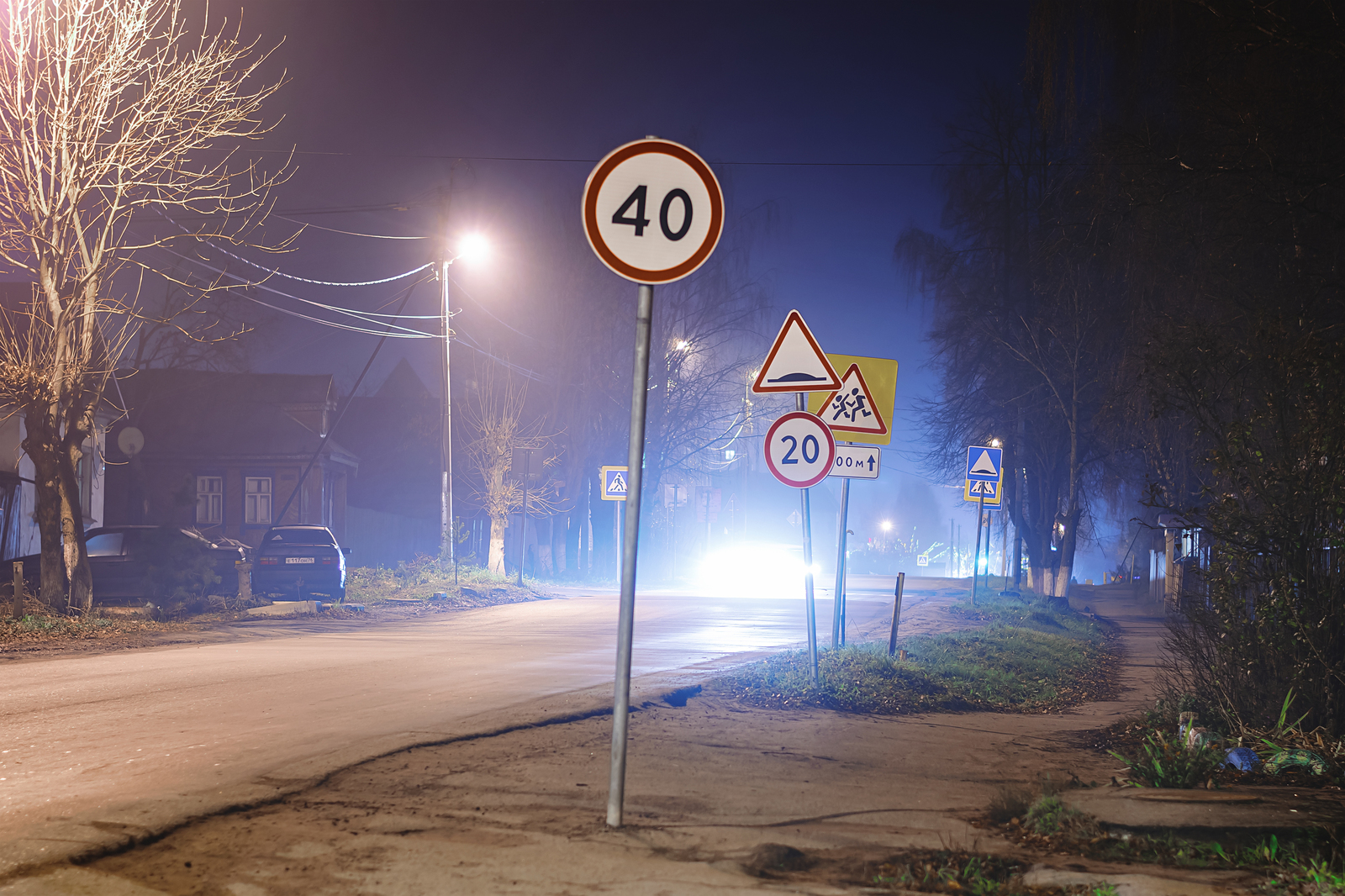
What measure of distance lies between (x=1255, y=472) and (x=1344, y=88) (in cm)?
469

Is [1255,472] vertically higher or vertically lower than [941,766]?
higher

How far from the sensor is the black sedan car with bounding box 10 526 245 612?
20.1m

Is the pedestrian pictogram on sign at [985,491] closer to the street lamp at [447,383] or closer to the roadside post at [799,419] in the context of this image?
the street lamp at [447,383]

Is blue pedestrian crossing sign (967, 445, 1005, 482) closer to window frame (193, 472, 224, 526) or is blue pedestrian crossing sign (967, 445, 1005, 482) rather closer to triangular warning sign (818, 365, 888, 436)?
triangular warning sign (818, 365, 888, 436)

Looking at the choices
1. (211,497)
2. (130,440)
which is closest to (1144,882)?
(130,440)

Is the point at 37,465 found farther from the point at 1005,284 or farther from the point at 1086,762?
the point at 1005,284

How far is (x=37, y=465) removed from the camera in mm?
15859

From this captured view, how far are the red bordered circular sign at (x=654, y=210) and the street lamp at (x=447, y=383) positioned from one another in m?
24.2

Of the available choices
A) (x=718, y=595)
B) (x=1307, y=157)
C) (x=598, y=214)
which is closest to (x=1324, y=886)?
(x=598, y=214)

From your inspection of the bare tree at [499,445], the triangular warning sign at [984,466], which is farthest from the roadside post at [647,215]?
the bare tree at [499,445]

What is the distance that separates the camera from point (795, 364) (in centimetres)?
940

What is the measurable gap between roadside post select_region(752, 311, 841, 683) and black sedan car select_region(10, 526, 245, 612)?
1409 cm

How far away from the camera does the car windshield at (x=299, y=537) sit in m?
23.7

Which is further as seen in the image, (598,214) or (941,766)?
(941,766)
